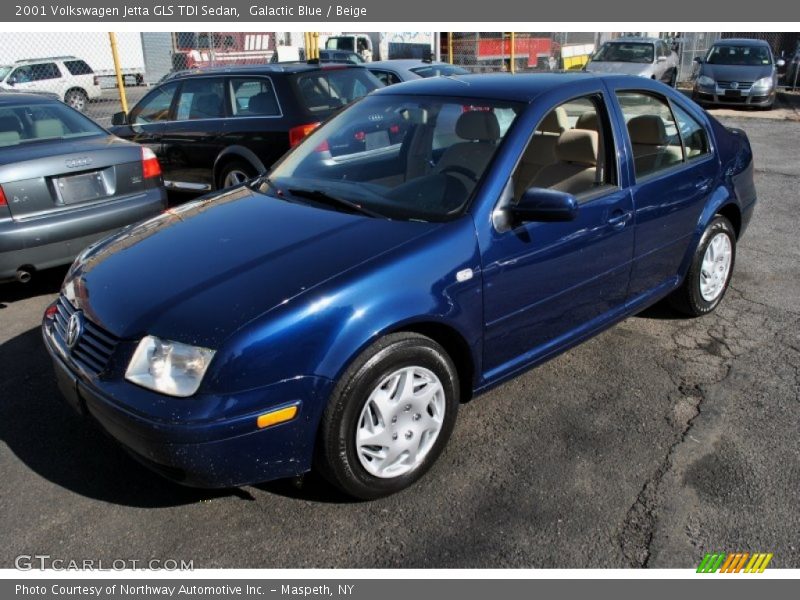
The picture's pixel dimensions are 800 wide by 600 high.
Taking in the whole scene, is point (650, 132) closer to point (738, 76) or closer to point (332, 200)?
point (332, 200)

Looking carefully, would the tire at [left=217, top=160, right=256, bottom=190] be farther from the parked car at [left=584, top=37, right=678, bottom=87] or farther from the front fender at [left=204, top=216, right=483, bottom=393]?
the parked car at [left=584, top=37, right=678, bottom=87]

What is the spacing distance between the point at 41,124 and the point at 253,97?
2.09 metres

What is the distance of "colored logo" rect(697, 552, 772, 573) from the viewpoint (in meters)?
2.57

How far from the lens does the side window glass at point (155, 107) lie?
7795mm

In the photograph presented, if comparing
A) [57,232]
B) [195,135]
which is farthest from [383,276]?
[195,135]

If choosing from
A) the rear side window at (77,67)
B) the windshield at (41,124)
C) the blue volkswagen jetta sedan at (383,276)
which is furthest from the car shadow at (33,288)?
the rear side window at (77,67)

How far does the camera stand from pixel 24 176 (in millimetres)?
4840

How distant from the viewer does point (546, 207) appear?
3.00 meters

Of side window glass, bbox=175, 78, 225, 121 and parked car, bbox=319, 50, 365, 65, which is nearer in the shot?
side window glass, bbox=175, 78, 225, 121

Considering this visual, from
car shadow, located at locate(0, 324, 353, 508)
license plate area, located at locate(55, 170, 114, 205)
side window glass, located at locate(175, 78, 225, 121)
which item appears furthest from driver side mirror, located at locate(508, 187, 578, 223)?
side window glass, located at locate(175, 78, 225, 121)

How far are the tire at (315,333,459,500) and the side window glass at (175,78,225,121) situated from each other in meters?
5.24

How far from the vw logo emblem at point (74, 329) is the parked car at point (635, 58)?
16532 mm

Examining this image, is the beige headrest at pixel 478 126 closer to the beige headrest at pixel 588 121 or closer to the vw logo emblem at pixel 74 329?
the beige headrest at pixel 588 121
